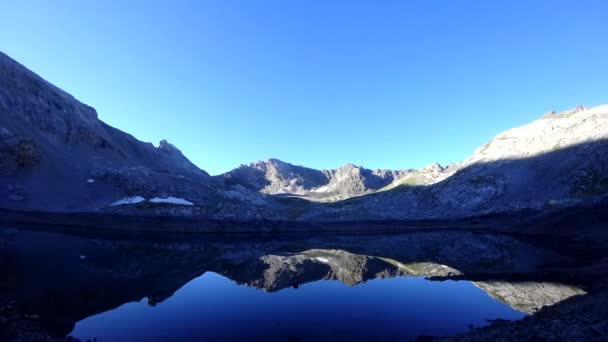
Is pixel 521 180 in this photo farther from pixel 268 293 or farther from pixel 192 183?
pixel 192 183

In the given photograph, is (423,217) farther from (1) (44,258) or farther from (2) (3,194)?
(2) (3,194)

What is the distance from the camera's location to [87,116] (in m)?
152

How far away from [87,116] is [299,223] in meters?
117

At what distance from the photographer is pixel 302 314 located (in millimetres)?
24469

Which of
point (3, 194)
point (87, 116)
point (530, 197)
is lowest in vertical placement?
point (3, 194)

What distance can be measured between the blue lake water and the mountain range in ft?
230

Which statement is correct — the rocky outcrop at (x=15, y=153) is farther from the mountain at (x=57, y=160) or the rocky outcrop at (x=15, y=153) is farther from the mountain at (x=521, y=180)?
the mountain at (x=521, y=180)

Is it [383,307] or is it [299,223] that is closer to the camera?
[383,307]

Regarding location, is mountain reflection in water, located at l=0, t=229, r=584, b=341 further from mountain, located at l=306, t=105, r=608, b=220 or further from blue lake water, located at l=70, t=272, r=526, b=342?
mountain, located at l=306, t=105, r=608, b=220

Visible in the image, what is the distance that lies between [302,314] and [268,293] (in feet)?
24.7

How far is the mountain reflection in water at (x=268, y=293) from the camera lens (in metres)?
21.3

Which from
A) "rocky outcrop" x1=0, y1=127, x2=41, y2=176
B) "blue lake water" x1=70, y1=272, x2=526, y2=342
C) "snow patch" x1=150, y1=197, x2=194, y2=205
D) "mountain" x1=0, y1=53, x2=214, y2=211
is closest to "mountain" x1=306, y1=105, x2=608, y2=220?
"snow patch" x1=150, y1=197, x2=194, y2=205

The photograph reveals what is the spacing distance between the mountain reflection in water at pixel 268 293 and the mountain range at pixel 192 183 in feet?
178

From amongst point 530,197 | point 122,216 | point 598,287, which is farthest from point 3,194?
point 530,197
